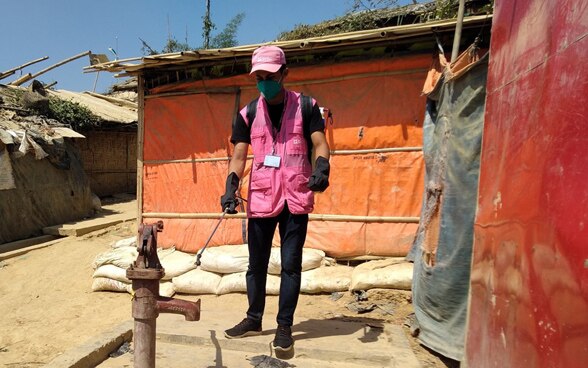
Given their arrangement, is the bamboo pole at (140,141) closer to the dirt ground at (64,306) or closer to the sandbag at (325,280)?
A: the dirt ground at (64,306)

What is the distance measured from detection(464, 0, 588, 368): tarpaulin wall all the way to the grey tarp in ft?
1.00

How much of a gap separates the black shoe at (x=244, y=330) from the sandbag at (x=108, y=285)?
311 centimetres

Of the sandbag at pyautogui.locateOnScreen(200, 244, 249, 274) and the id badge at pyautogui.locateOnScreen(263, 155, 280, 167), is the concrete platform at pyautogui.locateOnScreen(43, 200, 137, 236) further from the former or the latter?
the id badge at pyautogui.locateOnScreen(263, 155, 280, 167)

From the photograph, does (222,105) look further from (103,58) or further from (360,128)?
(103,58)

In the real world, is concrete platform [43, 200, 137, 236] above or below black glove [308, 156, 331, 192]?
below

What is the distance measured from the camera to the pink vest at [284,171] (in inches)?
91.9

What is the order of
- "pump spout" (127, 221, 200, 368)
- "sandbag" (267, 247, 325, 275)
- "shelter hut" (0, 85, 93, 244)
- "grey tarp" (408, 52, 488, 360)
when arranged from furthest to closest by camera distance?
"shelter hut" (0, 85, 93, 244) < "sandbag" (267, 247, 325, 275) < "grey tarp" (408, 52, 488, 360) < "pump spout" (127, 221, 200, 368)

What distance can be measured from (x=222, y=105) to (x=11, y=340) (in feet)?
11.4

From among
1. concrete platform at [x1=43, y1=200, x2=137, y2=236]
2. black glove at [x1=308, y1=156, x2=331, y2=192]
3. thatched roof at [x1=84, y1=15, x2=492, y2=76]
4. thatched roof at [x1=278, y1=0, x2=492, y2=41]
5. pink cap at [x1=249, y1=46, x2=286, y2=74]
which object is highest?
thatched roof at [x1=278, y1=0, x2=492, y2=41]

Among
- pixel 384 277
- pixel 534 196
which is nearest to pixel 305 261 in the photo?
pixel 384 277

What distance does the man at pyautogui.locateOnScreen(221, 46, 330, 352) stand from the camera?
2318mm

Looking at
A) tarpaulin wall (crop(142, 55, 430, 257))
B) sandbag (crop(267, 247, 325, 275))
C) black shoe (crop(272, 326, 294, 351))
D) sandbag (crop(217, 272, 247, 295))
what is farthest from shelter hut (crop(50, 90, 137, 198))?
black shoe (crop(272, 326, 294, 351))

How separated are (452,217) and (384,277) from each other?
1.63 m

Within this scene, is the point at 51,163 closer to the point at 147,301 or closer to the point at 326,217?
the point at 326,217
